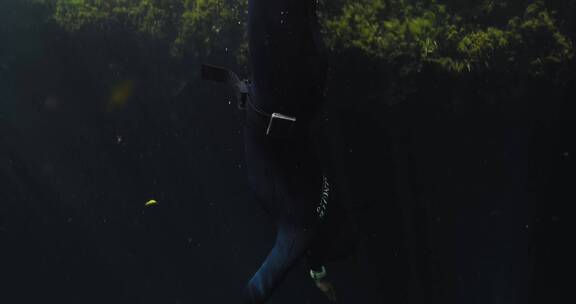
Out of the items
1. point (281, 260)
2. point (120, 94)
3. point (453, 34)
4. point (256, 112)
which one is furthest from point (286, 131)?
point (120, 94)

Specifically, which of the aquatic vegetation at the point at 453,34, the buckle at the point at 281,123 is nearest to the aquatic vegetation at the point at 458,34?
the aquatic vegetation at the point at 453,34

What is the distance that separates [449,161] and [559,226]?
1.09m

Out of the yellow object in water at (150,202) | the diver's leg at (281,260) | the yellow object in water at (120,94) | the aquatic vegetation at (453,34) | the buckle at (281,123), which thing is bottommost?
the yellow object in water at (150,202)

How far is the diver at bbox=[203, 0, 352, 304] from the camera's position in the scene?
2814mm

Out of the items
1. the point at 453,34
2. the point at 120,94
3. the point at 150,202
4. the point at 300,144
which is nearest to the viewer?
the point at 300,144

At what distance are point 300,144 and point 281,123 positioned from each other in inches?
12.1

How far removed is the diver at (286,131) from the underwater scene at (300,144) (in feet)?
0.04

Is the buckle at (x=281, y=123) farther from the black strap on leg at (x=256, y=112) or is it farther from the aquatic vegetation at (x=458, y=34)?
the aquatic vegetation at (x=458, y=34)

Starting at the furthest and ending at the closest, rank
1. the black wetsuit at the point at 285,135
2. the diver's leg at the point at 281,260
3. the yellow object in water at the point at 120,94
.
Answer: the yellow object in water at the point at 120,94, the diver's leg at the point at 281,260, the black wetsuit at the point at 285,135

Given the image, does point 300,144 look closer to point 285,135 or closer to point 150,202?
point 285,135

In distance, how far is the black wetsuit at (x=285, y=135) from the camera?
280cm

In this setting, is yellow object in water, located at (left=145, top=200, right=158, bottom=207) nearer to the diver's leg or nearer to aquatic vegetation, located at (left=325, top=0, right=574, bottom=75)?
the diver's leg

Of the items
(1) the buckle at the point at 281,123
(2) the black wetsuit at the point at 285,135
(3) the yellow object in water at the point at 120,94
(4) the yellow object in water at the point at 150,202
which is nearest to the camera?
(2) the black wetsuit at the point at 285,135

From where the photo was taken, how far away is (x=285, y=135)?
3.02 meters
